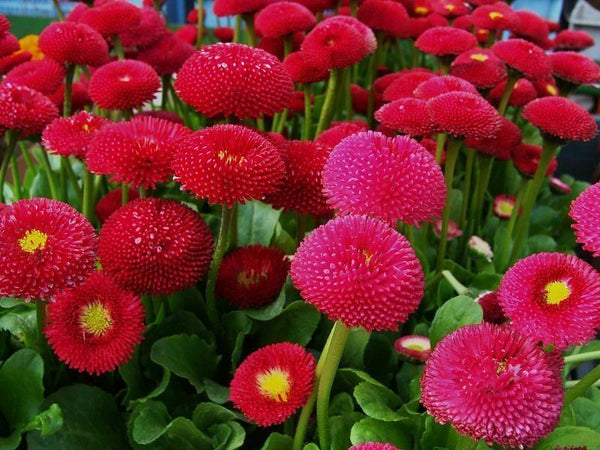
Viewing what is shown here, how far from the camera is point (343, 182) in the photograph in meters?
0.59

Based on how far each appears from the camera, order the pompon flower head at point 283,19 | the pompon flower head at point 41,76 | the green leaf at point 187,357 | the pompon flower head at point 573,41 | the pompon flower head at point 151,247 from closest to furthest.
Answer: the pompon flower head at point 151,247, the green leaf at point 187,357, the pompon flower head at point 41,76, the pompon flower head at point 283,19, the pompon flower head at point 573,41

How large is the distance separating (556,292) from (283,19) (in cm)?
80

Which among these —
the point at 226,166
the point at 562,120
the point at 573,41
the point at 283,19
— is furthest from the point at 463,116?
the point at 573,41

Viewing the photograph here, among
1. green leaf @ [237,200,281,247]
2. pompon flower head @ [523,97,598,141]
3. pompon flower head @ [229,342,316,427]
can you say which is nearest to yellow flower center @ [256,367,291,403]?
pompon flower head @ [229,342,316,427]

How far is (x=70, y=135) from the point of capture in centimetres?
83

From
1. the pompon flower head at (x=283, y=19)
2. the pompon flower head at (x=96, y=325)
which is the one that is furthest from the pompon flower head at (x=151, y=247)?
the pompon flower head at (x=283, y=19)

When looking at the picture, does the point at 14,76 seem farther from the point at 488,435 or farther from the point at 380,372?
the point at 488,435

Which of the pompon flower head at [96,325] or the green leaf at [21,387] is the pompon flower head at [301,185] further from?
the green leaf at [21,387]

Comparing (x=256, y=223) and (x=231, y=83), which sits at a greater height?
(x=231, y=83)

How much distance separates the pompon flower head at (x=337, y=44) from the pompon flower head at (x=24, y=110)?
1.44ft

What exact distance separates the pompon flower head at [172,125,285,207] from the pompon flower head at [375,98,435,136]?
0.28 m

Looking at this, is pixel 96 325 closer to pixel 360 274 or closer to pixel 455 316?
pixel 360 274

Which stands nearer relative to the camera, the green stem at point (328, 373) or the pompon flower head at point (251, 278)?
the green stem at point (328, 373)

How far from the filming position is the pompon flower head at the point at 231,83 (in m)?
0.71
